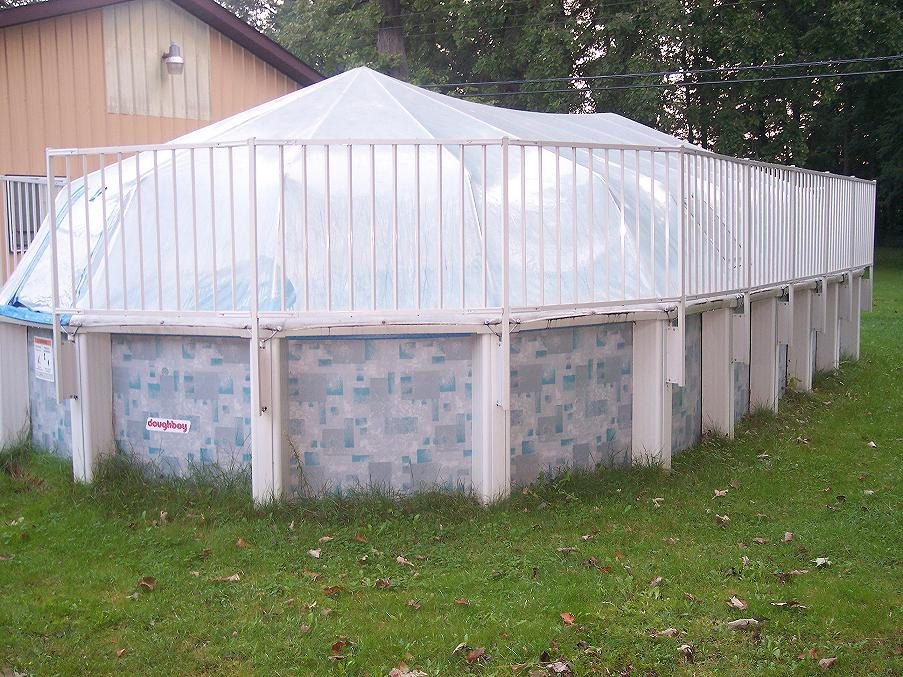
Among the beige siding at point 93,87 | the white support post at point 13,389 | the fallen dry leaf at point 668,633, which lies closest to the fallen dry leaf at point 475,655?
the fallen dry leaf at point 668,633

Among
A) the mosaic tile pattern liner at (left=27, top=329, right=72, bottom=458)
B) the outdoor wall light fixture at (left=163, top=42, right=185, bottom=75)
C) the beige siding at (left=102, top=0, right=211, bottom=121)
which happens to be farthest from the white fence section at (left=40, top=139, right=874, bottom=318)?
the outdoor wall light fixture at (left=163, top=42, right=185, bottom=75)

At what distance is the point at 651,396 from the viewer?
6828mm

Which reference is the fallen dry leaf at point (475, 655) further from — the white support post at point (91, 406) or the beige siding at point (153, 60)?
the beige siding at point (153, 60)

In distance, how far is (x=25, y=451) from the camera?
7.13 meters

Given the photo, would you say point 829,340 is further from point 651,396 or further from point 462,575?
point 462,575

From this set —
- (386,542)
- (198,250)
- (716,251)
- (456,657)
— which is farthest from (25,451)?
(716,251)

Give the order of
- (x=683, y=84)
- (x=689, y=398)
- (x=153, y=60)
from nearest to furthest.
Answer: (x=689, y=398), (x=153, y=60), (x=683, y=84)

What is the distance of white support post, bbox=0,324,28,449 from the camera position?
723cm

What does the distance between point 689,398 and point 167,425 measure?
3859 mm

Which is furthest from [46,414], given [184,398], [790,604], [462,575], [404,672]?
[790,604]

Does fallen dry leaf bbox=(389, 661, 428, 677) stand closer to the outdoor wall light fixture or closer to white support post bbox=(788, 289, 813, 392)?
white support post bbox=(788, 289, 813, 392)

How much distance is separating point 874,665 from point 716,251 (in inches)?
175

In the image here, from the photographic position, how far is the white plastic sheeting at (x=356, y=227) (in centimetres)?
609

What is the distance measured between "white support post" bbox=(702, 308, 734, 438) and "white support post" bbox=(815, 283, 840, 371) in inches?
165
